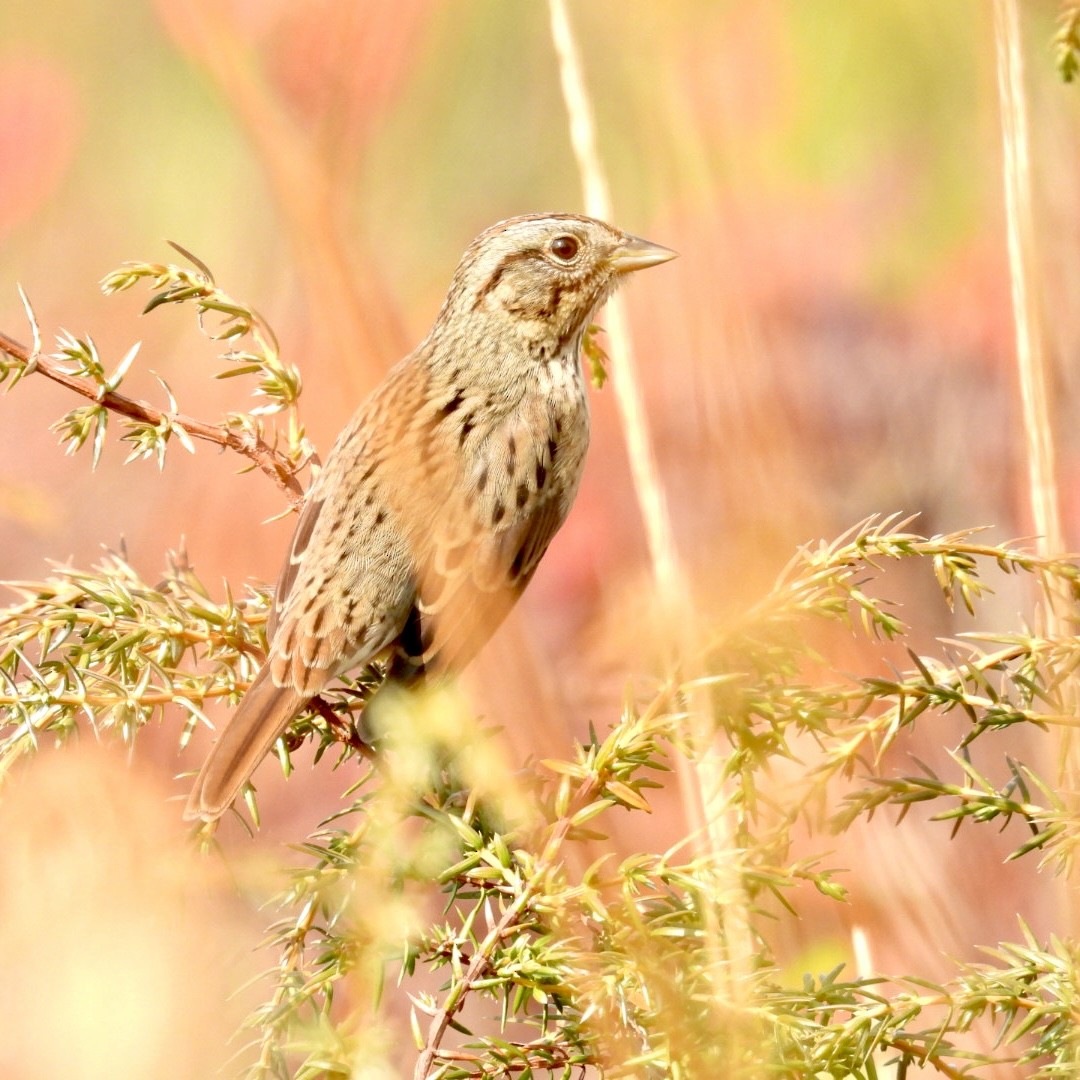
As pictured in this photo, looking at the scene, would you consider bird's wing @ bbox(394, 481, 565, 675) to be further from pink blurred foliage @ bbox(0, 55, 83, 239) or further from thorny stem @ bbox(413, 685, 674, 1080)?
pink blurred foliage @ bbox(0, 55, 83, 239)

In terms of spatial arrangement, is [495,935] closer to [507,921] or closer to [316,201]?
[507,921]

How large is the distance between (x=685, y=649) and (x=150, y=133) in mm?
3822

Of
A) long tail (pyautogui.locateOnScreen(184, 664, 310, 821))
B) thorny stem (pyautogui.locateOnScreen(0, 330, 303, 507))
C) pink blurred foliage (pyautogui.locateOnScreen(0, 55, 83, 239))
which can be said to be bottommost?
long tail (pyautogui.locateOnScreen(184, 664, 310, 821))

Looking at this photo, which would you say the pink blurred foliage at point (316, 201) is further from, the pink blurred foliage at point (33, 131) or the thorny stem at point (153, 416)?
the pink blurred foliage at point (33, 131)

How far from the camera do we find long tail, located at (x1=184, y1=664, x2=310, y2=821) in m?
1.64

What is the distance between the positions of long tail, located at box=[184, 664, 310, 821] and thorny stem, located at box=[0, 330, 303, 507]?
0.27 metres

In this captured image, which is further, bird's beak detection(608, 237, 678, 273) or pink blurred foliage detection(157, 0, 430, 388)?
bird's beak detection(608, 237, 678, 273)

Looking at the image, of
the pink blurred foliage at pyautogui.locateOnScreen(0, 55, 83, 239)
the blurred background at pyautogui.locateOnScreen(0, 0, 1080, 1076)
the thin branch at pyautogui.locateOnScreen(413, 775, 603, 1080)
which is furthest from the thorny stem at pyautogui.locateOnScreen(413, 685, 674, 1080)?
the pink blurred foliage at pyautogui.locateOnScreen(0, 55, 83, 239)

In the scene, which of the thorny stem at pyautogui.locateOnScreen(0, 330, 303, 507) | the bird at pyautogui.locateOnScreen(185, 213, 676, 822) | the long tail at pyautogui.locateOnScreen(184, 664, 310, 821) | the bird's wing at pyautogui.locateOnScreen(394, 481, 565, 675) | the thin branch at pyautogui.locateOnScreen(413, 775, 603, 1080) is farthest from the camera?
the bird's wing at pyautogui.locateOnScreen(394, 481, 565, 675)

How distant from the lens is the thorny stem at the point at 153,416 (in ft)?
4.93

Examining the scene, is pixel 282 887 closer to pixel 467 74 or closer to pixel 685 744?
pixel 685 744

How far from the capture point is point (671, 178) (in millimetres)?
1379

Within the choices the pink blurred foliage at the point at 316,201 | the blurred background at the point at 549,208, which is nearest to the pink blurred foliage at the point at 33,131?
the blurred background at the point at 549,208

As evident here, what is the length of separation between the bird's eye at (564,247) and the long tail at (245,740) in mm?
1185
